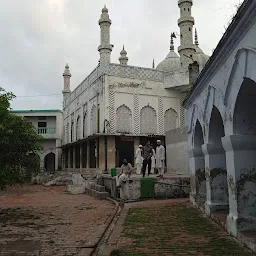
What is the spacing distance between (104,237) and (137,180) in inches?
228

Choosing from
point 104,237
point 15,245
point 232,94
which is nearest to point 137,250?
point 104,237

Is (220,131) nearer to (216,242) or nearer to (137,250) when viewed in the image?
(216,242)

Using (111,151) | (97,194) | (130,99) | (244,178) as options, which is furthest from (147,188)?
(130,99)

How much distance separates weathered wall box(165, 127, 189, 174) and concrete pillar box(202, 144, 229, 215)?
9.05 m

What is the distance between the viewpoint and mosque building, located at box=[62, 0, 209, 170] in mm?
22578

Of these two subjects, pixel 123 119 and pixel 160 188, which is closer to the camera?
pixel 160 188

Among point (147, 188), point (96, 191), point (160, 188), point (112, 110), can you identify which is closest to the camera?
point (147, 188)

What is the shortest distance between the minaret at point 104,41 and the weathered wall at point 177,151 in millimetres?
7336

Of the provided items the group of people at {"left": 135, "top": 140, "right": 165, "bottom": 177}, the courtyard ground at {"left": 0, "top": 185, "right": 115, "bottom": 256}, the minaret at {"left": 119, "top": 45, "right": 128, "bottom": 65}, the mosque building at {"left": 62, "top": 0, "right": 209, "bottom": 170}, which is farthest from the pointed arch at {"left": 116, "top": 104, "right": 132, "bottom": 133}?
the minaret at {"left": 119, "top": 45, "right": 128, "bottom": 65}

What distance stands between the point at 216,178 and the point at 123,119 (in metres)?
15.6

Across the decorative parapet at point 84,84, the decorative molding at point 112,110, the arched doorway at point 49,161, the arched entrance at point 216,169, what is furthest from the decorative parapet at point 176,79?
the arched doorway at point 49,161

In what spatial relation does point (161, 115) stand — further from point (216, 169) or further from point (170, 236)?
point (170, 236)

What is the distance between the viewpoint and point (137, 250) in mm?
5254

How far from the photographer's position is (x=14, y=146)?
9.36m
